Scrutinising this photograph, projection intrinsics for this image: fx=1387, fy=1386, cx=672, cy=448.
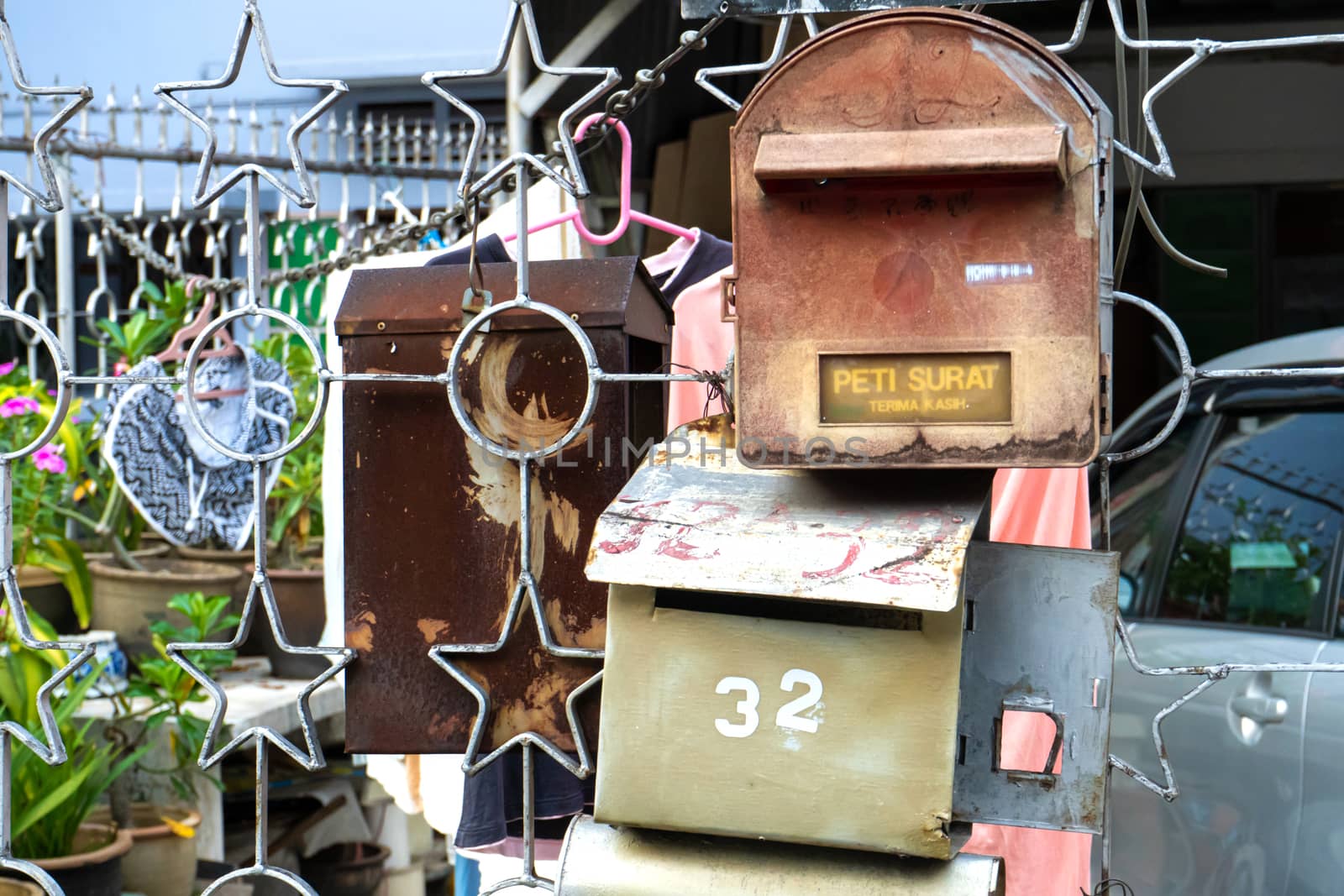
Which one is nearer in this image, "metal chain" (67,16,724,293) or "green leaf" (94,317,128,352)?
"metal chain" (67,16,724,293)

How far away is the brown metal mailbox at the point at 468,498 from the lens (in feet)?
4.07

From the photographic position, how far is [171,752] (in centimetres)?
302

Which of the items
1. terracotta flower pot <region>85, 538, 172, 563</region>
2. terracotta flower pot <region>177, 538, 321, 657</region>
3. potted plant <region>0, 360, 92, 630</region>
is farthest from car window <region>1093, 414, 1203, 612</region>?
terracotta flower pot <region>85, 538, 172, 563</region>

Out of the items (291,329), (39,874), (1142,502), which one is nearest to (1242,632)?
(1142,502)

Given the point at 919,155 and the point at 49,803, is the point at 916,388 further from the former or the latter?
the point at 49,803

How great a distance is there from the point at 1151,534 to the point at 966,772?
1.48 meters

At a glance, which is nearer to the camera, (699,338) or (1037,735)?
(1037,735)

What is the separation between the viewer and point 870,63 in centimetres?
100

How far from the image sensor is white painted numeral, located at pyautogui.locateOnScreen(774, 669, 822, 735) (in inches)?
39.8

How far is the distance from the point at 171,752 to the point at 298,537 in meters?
1.03

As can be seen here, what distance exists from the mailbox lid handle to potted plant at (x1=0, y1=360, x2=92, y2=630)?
2.47 meters

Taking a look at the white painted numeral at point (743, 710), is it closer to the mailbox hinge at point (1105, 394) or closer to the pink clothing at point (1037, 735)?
the mailbox hinge at point (1105, 394)

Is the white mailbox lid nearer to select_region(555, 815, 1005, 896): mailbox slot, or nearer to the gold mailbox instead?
the gold mailbox

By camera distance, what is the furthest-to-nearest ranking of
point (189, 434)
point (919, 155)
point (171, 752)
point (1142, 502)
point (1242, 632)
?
point (189, 434) < point (171, 752) < point (1142, 502) < point (1242, 632) < point (919, 155)
